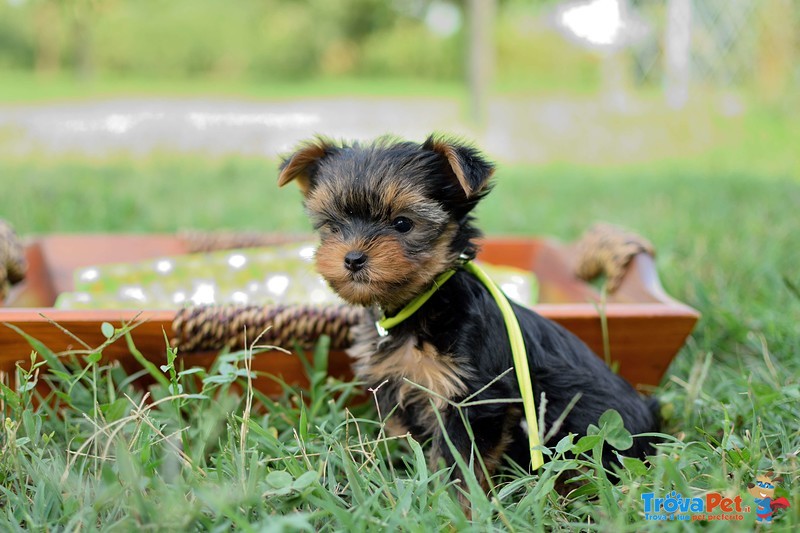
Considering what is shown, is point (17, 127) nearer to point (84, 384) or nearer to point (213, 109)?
point (213, 109)

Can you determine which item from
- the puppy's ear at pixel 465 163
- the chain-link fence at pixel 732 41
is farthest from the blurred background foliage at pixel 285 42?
the puppy's ear at pixel 465 163

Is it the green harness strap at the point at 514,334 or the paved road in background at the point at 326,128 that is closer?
the green harness strap at the point at 514,334

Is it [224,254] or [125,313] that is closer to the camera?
[125,313]

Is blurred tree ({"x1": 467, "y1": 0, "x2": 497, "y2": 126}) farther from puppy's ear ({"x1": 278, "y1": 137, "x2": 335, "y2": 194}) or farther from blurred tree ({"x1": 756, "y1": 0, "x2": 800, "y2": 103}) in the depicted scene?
puppy's ear ({"x1": 278, "y1": 137, "x2": 335, "y2": 194})

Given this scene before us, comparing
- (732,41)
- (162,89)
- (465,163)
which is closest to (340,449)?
(465,163)

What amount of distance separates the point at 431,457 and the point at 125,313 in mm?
1288

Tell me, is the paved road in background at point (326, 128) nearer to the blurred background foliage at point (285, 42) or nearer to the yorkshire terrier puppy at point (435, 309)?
the yorkshire terrier puppy at point (435, 309)

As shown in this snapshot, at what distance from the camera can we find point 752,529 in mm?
1942

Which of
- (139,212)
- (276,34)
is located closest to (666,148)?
(139,212)

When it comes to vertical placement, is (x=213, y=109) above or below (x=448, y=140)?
above

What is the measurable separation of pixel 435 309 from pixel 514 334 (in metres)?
0.29

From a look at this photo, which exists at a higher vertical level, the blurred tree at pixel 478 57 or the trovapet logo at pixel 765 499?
the blurred tree at pixel 478 57

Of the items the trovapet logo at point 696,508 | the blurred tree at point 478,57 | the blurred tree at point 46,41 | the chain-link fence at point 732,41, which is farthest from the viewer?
the blurred tree at point 46,41

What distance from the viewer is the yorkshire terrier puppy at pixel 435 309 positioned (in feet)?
7.66
